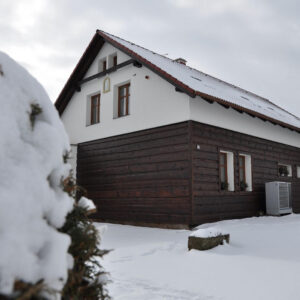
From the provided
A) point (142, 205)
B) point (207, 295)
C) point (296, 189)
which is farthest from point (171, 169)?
point (296, 189)

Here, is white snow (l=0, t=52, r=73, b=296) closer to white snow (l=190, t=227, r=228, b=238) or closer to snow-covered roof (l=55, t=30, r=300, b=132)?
white snow (l=190, t=227, r=228, b=238)

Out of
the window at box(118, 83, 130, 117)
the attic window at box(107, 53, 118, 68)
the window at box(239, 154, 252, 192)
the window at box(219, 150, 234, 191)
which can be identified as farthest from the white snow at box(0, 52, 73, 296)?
the attic window at box(107, 53, 118, 68)

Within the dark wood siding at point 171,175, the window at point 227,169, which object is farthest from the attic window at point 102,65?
the window at point 227,169

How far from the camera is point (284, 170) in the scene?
14148 millimetres

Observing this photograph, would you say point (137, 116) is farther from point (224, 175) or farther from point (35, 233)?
point (35, 233)

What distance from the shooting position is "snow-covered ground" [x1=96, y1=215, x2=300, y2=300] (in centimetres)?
393

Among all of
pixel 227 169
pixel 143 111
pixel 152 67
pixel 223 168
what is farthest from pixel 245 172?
pixel 152 67

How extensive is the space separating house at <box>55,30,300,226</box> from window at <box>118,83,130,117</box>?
42mm

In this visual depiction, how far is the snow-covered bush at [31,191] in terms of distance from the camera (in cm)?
147

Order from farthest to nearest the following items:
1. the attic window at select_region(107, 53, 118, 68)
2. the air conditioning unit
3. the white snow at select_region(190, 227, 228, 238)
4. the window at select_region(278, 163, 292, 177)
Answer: the window at select_region(278, 163, 292, 177) → the attic window at select_region(107, 53, 118, 68) → the air conditioning unit → the white snow at select_region(190, 227, 228, 238)

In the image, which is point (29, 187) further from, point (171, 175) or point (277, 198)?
point (277, 198)

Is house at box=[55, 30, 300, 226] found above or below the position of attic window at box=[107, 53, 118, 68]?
below

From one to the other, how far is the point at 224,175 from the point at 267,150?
2.85m

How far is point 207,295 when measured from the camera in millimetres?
3850
